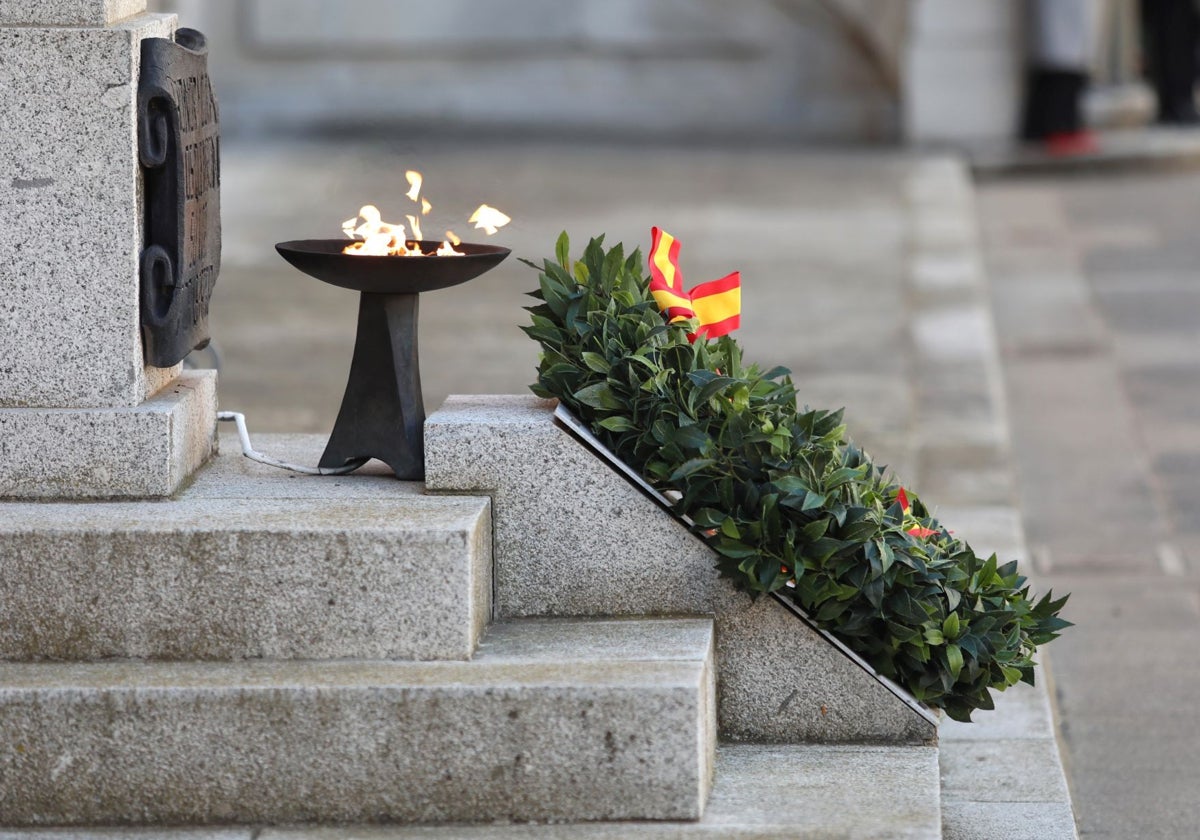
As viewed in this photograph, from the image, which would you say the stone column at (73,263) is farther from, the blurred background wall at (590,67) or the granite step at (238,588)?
A: the blurred background wall at (590,67)

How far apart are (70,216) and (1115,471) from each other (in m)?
4.75

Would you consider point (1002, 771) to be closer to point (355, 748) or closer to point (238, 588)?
point (355, 748)

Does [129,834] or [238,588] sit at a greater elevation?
[238,588]

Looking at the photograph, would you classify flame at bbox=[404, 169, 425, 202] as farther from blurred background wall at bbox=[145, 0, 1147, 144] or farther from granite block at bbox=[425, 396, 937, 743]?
blurred background wall at bbox=[145, 0, 1147, 144]

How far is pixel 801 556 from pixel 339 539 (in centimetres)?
93

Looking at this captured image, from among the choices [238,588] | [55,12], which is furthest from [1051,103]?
[238,588]

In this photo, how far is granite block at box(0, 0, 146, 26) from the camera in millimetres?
3740

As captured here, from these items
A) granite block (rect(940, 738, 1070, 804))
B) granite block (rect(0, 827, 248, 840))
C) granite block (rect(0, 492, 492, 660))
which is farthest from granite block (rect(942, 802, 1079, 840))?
granite block (rect(0, 827, 248, 840))

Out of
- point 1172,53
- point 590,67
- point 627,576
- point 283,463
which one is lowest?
point 627,576

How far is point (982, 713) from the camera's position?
4566mm

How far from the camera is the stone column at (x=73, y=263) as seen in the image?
375 centimetres

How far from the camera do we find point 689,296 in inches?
163

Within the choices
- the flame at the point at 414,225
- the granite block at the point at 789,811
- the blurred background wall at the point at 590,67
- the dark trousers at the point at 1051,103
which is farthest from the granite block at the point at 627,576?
the blurred background wall at the point at 590,67

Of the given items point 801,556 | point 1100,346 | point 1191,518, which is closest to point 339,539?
point 801,556
